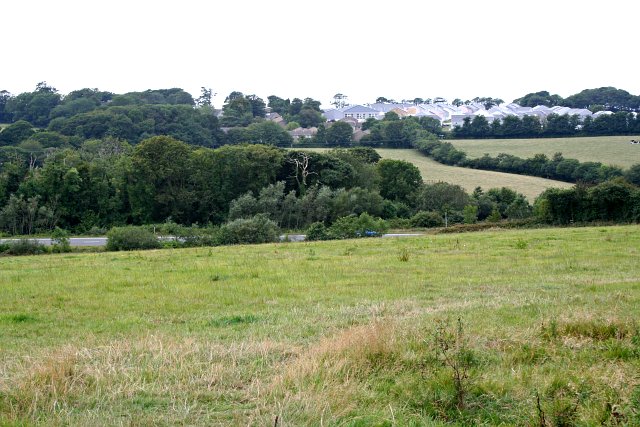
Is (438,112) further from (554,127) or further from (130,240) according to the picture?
(130,240)

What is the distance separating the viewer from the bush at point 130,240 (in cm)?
3975

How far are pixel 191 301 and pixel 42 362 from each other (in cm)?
720

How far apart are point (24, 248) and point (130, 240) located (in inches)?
243

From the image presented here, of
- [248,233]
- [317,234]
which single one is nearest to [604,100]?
[317,234]

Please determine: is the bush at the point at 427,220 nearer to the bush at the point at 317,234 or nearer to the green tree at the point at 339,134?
the bush at the point at 317,234

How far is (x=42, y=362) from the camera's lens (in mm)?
7094

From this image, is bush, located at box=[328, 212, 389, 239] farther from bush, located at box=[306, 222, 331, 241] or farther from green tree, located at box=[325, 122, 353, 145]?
green tree, located at box=[325, 122, 353, 145]

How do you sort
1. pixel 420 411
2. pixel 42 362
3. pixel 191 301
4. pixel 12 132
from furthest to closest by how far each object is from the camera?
pixel 12 132 → pixel 191 301 → pixel 42 362 → pixel 420 411

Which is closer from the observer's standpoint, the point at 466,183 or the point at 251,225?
the point at 251,225

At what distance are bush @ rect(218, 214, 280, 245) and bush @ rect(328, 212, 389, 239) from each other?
14.1 ft

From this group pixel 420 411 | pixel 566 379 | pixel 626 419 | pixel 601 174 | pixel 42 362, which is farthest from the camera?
pixel 601 174

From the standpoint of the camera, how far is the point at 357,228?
1725 inches

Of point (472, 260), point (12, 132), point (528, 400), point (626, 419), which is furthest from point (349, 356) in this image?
point (12, 132)

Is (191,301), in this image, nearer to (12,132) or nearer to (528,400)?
(528,400)
